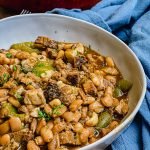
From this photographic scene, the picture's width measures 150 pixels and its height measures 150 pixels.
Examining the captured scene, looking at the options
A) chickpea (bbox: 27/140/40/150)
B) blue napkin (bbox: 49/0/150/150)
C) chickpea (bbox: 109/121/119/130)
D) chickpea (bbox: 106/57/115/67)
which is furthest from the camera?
chickpea (bbox: 106/57/115/67)

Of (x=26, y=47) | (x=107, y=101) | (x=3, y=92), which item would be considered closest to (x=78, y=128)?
(x=107, y=101)

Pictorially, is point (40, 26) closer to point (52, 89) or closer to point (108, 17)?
point (108, 17)

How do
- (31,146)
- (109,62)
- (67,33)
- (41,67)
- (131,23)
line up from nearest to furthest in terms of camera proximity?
(31,146) → (41,67) → (109,62) → (67,33) → (131,23)

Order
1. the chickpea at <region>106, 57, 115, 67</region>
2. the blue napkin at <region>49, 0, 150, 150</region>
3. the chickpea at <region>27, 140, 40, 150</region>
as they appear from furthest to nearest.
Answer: the chickpea at <region>106, 57, 115, 67</region>
the blue napkin at <region>49, 0, 150, 150</region>
the chickpea at <region>27, 140, 40, 150</region>

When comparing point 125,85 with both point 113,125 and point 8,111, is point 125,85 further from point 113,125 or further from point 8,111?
point 8,111

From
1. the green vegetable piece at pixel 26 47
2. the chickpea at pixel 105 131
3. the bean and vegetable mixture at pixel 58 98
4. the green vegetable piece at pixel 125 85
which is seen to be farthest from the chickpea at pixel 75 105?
the green vegetable piece at pixel 26 47

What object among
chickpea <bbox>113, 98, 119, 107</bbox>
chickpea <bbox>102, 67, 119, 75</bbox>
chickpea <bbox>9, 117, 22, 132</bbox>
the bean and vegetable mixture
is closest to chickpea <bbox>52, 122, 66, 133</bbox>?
the bean and vegetable mixture

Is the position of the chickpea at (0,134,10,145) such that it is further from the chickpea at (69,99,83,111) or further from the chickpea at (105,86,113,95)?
the chickpea at (105,86,113,95)
